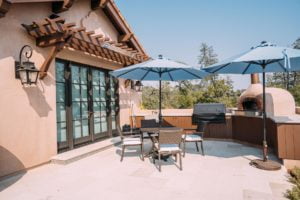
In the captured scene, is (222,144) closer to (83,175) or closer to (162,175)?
(162,175)

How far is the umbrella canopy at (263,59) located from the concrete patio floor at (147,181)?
2.29 m

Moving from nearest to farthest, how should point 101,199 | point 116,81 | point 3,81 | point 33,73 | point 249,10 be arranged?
point 101,199 < point 3,81 < point 33,73 < point 116,81 < point 249,10

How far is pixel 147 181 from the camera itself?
4.13m

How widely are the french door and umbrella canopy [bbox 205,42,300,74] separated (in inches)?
152

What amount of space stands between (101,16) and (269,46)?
19.0 feet

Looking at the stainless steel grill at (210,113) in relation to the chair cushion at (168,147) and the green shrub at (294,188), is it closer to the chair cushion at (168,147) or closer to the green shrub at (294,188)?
the chair cushion at (168,147)

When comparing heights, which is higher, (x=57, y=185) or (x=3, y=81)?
(x=3, y=81)

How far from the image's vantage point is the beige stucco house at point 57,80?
15.1 feet

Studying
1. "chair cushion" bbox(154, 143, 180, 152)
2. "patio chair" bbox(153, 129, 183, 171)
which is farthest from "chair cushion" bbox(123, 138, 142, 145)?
"patio chair" bbox(153, 129, 183, 171)

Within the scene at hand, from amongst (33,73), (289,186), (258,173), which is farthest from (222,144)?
(33,73)

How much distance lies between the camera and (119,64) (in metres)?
8.89

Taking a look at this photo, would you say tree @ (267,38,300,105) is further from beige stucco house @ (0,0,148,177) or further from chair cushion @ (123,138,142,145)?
chair cushion @ (123,138,142,145)

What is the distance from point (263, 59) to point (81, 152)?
4.92m

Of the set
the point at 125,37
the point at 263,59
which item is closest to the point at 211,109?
the point at 263,59
